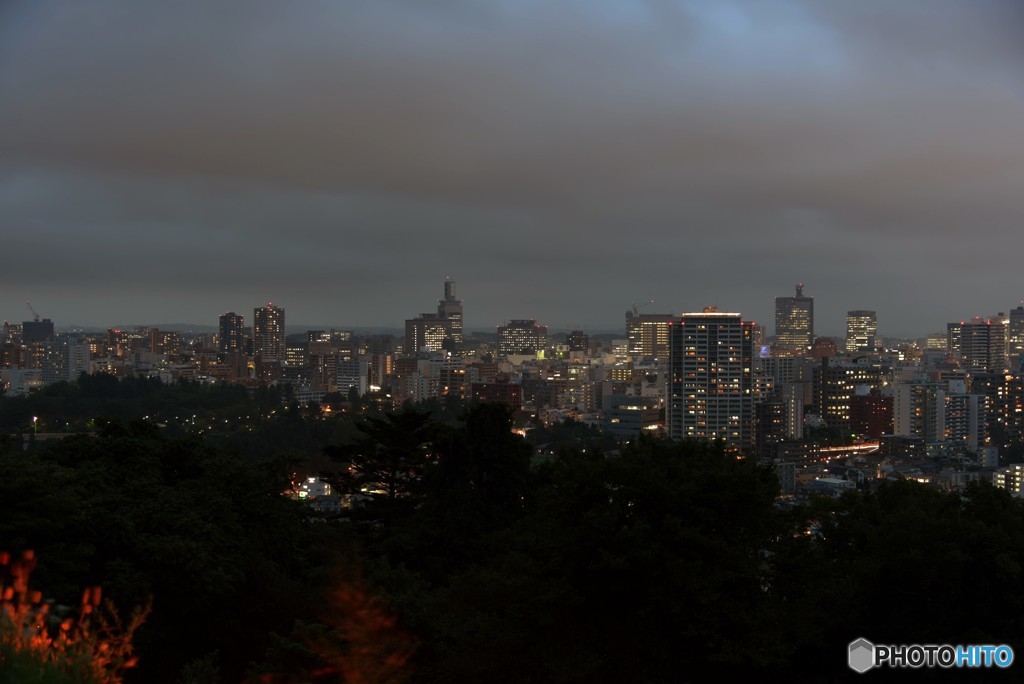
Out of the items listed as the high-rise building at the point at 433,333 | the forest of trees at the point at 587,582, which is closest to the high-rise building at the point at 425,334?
the high-rise building at the point at 433,333

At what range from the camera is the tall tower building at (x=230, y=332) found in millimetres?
58644

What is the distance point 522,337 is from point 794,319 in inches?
744

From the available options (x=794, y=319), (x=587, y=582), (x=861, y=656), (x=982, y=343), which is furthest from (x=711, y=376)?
(x=794, y=319)

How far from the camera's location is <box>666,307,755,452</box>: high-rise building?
31719 millimetres

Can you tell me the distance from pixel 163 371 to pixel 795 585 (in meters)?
45.3

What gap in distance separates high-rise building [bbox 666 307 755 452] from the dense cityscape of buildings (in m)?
0.05

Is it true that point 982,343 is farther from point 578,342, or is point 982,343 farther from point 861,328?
point 578,342

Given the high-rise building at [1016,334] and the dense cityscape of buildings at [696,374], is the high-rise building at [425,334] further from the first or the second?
the high-rise building at [1016,334]

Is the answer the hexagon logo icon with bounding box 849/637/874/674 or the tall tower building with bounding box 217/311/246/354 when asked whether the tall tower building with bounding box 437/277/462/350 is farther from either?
the hexagon logo icon with bounding box 849/637/874/674

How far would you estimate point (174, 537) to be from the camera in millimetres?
5359

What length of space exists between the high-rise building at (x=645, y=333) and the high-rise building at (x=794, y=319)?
7.07 m

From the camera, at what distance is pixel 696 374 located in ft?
107

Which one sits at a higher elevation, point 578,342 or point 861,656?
point 578,342

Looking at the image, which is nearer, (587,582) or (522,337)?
(587,582)
